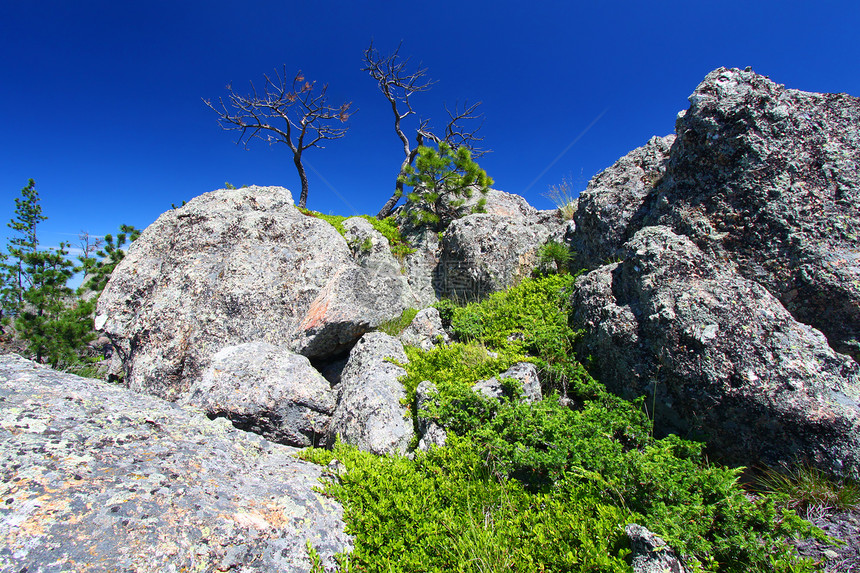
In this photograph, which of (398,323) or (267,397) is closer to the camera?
(267,397)

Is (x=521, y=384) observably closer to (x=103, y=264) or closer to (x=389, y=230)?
(x=389, y=230)

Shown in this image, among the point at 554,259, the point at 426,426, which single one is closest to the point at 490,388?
the point at 426,426

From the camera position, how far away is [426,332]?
9.02 m

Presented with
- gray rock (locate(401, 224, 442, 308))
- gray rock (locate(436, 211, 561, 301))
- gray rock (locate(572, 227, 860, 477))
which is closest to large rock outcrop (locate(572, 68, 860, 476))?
gray rock (locate(572, 227, 860, 477))

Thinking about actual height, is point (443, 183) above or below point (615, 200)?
above

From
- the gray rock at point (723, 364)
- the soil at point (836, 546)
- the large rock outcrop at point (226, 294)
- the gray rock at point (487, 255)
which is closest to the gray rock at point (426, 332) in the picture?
the large rock outcrop at point (226, 294)

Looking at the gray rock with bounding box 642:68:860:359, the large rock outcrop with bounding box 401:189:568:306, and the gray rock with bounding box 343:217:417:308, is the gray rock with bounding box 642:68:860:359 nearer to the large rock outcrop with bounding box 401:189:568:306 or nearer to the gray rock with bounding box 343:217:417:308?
the large rock outcrop with bounding box 401:189:568:306

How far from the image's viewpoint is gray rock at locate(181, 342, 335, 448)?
21.2 feet

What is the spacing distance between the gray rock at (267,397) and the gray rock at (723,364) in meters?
5.36

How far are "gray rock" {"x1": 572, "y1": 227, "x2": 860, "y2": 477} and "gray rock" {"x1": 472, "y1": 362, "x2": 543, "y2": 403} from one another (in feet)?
4.21

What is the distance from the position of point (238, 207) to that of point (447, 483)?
10.4 metres

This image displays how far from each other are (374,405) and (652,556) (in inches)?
163

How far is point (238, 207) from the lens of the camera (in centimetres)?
1109

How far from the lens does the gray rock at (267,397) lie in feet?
21.2
